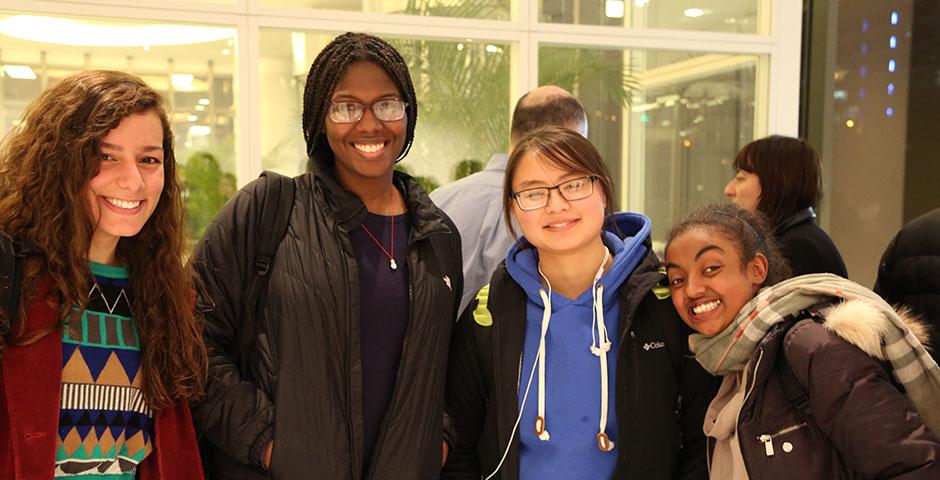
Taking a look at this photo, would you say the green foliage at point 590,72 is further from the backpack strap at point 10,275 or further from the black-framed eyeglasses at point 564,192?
the backpack strap at point 10,275

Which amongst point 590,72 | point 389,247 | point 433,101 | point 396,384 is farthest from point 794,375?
point 590,72

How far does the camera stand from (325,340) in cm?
222

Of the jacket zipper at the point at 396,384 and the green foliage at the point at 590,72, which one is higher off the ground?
the green foliage at the point at 590,72

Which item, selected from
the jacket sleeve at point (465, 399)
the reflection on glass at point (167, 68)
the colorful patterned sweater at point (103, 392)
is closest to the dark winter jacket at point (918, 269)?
the jacket sleeve at point (465, 399)

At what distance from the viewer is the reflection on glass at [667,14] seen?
5793mm

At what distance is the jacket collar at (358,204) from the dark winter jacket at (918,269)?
1826 mm

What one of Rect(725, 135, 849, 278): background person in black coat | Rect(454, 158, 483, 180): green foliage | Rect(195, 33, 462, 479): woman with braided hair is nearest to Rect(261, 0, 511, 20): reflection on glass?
Rect(454, 158, 483, 180): green foliage

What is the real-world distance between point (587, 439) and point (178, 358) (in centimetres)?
104

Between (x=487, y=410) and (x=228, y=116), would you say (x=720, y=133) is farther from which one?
(x=487, y=410)

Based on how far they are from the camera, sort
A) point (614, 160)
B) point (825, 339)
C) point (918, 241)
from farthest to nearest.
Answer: point (614, 160) → point (918, 241) → point (825, 339)

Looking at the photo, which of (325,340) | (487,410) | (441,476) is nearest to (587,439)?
(487,410)

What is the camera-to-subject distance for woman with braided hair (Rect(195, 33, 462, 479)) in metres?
2.22

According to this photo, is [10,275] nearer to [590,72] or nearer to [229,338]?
[229,338]

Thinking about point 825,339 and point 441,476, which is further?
point 441,476
